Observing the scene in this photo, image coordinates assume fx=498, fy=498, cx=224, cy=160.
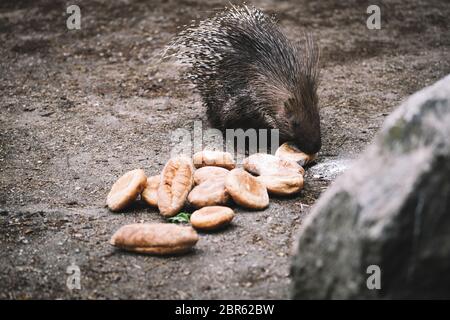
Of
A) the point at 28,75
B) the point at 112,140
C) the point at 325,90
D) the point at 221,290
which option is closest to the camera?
the point at 221,290

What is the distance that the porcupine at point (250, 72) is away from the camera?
3.99 meters

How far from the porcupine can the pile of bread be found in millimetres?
682

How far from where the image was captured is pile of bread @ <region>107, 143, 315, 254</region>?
265 cm

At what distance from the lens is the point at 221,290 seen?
8.10 ft

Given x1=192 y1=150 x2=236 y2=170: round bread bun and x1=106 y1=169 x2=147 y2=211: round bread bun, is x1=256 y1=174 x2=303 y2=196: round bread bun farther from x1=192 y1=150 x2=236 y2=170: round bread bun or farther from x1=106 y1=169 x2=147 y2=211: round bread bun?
x1=106 y1=169 x2=147 y2=211: round bread bun

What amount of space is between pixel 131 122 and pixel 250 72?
3.96 feet

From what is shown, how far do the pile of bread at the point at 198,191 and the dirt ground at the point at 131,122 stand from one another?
0.28ft

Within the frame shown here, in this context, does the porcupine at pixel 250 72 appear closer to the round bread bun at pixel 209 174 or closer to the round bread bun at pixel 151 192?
the round bread bun at pixel 209 174

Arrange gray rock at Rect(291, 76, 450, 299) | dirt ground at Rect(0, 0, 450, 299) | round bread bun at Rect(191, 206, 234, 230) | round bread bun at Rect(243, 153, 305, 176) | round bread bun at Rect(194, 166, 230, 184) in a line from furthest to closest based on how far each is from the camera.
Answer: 1. round bread bun at Rect(243, 153, 305, 176)
2. round bread bun at Rect(194, 166, 230, 184)
3. round bread bun at Rect(191, 206, 234, 230)
4. dirt ground at Rect(0, 0, 450, 299)
5. gray rock at Rect(291, 76, 450, 299)

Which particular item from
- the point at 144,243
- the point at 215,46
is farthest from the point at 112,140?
the point at 144,243

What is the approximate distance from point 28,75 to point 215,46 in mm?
2559

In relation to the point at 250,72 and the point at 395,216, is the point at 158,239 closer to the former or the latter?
the point at 395,216

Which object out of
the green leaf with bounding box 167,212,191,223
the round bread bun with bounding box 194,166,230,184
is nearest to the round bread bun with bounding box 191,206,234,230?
the green leaf with bounding box 167,212,191,223

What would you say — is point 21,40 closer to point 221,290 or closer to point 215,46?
point 215,46
